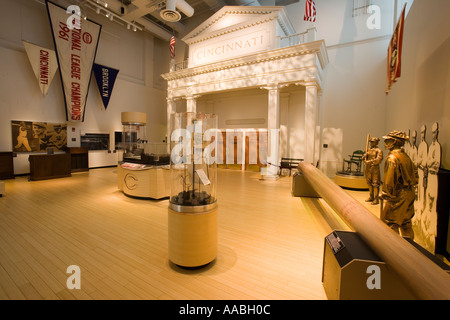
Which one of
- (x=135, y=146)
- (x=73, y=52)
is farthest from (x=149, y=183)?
(x=73, y=52)

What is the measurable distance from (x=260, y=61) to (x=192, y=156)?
28.0 ft

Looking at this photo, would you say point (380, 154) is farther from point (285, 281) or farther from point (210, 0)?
point (210, 0)

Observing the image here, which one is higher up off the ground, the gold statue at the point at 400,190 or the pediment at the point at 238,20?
the pediment at the point at 238,20

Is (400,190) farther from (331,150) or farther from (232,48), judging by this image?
(232,48)

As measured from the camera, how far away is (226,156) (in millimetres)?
13609

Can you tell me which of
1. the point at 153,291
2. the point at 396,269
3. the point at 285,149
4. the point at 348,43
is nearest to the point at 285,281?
the point at 396,269

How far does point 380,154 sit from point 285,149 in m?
6.81

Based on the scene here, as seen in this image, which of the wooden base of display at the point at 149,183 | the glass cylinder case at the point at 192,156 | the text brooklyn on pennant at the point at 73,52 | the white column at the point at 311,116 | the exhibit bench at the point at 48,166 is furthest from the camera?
the text brooklyn on pennant at the point at 73,52

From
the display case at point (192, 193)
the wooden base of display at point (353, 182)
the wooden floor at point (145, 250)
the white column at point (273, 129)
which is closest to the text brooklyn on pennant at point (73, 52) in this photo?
the wooden floor at point (145, 250)

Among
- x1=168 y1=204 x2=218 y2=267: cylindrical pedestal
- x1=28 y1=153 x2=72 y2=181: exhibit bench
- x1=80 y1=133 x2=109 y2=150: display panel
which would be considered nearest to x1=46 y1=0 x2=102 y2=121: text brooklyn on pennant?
x1=80 y1=133 x2=109 y2=150: display panel

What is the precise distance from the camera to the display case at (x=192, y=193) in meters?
2.61

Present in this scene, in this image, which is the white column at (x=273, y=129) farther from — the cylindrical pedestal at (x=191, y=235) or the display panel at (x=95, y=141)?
the display panel at (x=95, y=141)

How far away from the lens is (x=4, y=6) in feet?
30.2

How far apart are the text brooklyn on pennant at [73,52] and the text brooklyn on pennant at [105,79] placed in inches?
31.6
